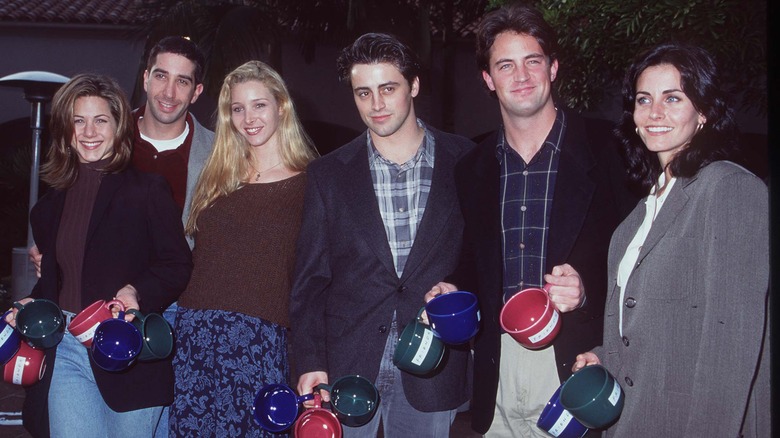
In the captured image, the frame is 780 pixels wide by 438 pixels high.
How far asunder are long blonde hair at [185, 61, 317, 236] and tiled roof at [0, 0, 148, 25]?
497 inches

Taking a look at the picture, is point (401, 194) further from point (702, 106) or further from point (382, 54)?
point (702, 106)

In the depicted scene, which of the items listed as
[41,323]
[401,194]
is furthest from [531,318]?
[41,323]

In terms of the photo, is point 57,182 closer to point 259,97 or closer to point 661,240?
point 259,97

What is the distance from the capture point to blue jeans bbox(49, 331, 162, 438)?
2688 mm

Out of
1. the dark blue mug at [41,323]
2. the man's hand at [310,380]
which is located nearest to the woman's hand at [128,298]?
the dark blue mug at [41,323]

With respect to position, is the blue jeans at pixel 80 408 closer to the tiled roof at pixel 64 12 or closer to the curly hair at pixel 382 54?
the curly hair at pixel 382 54

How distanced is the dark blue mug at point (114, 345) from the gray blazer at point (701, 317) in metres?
1.58

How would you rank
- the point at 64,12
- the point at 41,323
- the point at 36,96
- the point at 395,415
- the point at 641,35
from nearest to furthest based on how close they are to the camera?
the point at 41,323, the point at 395,415, the point at 641,35, the point at 36,96, the point at 64,12

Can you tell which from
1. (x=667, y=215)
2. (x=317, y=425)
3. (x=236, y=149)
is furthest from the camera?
(x=236, y=149)

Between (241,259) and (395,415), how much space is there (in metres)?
0.82

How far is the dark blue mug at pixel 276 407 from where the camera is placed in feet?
8.79

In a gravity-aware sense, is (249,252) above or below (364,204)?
below

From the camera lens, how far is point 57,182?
9.80ft

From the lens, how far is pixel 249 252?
2992 mm
